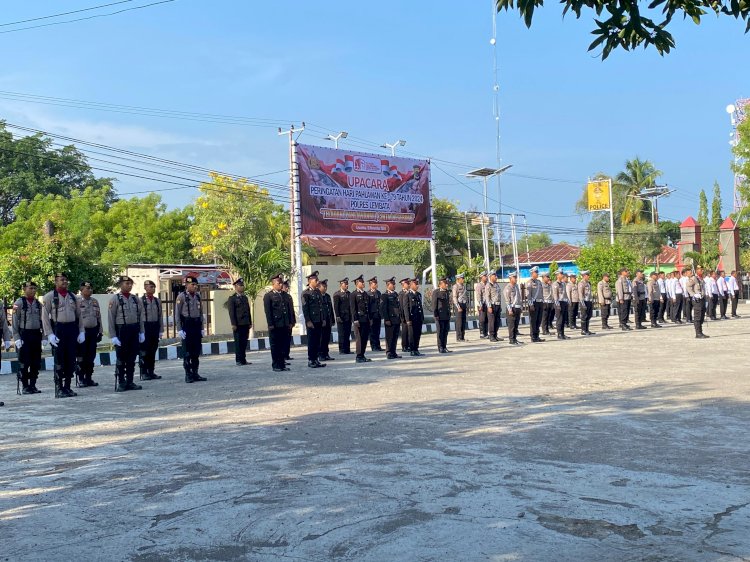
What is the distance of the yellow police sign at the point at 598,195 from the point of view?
58250 mm

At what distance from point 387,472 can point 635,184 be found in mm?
63636

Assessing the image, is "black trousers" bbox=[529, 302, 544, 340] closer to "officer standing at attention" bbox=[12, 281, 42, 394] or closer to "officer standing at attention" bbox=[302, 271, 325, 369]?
"officer standing at attention" bbox=[302, 271, 325, 369]

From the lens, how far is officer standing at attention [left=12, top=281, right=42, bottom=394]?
12211 millimetres

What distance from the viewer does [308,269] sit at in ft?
94.7

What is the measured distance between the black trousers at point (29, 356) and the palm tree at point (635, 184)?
188 ft

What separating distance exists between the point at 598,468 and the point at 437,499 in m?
1.54

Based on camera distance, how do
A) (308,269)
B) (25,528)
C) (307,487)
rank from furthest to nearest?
(308,269)
(307,487)
(25,528)

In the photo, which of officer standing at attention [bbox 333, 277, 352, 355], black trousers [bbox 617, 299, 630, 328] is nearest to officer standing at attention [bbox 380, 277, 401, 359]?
officer standing at attention [bbox 333, 277, 352, 355]

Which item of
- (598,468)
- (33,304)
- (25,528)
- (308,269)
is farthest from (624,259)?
(25,528)

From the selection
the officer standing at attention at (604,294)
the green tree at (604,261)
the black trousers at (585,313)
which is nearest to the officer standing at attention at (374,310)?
the black trousers at (585,313)

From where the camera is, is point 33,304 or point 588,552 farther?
point 33,304

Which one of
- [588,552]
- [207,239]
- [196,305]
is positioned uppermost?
[207,239]

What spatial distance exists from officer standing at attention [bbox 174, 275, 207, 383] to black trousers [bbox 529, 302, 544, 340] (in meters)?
9.89

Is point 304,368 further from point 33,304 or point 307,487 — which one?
point 307,487
